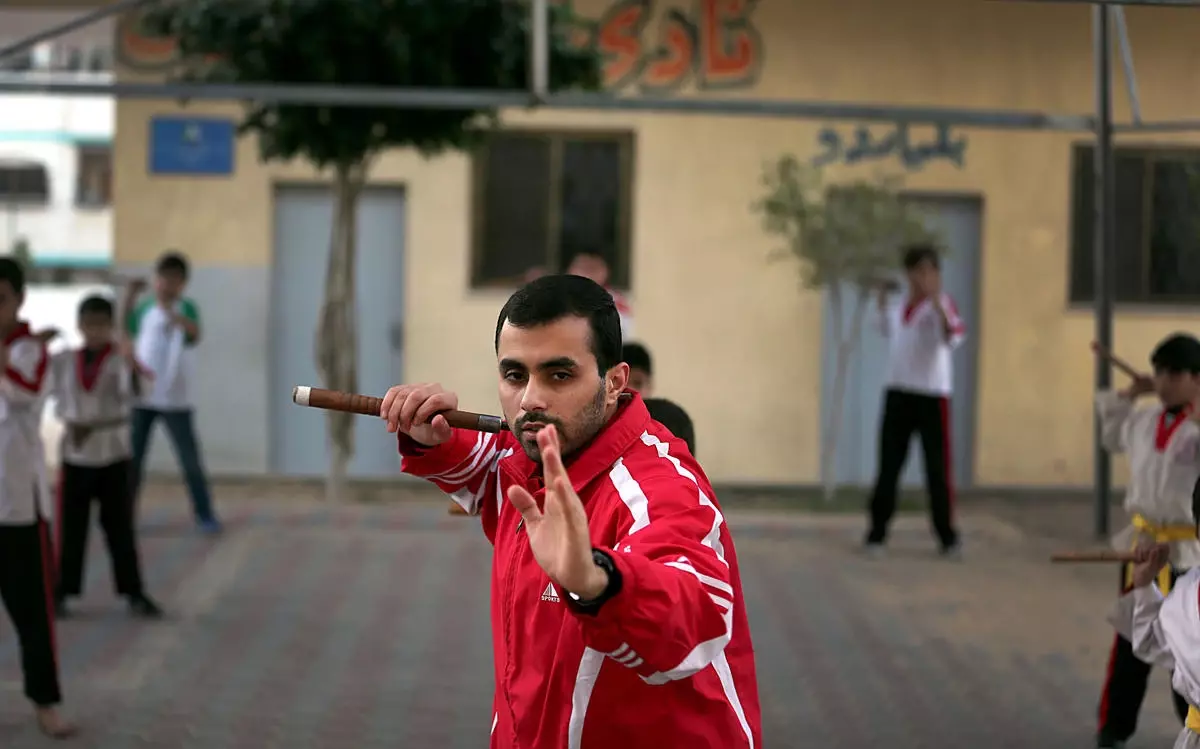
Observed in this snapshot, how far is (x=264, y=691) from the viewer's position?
6016 millimetres

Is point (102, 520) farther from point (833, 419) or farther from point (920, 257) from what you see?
point (833, 419)

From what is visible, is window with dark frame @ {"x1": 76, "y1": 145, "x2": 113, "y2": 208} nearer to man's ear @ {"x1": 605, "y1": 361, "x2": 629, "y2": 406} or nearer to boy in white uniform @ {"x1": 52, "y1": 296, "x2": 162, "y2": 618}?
boy in white uniform @ {"x1": 52, "y1": 296, "x2": 162, "y2": 618}

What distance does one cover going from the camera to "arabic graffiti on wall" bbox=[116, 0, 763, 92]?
487 inches

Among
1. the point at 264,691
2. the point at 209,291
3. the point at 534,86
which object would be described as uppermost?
the point at 534,86

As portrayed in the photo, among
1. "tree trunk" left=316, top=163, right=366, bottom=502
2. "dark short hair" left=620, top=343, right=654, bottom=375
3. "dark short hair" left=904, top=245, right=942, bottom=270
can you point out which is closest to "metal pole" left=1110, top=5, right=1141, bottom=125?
"dark short hair" left=904, top=245, right=942, bottom=270

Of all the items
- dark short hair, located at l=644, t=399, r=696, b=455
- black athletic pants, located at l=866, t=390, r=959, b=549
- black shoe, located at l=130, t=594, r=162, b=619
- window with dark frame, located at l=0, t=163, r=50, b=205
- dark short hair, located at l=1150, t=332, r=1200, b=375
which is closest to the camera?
dark short hair, located at l=644, t=399, r=696, b=455

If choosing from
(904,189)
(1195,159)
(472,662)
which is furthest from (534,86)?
(1195,159)

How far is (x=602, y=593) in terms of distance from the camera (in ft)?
5.90

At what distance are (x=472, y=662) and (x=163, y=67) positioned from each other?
7.58 meters

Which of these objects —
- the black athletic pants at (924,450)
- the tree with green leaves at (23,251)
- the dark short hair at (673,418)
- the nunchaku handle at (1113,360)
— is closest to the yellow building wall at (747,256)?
the tree with green leaves at (23,251)

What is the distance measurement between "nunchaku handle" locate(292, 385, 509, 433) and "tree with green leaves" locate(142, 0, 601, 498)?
7.05 metres

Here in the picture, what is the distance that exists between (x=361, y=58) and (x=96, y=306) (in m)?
2.68

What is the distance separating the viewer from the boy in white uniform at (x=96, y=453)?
7.20 meters

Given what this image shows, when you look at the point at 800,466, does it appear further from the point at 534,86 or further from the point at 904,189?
the point at 534,86
